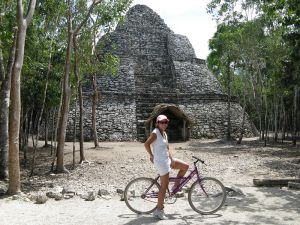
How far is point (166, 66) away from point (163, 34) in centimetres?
367

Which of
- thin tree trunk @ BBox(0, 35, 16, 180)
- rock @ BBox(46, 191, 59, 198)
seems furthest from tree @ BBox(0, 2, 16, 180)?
rock @ BBox(46, 191, 59, 198)

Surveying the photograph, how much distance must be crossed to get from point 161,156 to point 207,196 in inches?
45.8

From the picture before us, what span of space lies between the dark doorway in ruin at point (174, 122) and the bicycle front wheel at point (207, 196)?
13.8 m

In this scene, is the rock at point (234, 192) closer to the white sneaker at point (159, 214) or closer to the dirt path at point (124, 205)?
the dirt path at point (124, 205)

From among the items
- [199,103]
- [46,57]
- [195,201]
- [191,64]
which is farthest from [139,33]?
[195,201]

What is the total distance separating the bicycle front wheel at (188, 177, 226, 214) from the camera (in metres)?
5.92

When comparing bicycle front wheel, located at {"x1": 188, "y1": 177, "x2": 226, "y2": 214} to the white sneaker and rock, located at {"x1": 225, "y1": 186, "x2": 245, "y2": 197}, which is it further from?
rock, located at {"x1": 225, "y1": 186, "x2": 245, "y2": 197}

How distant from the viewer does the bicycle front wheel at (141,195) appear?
19.4 ft

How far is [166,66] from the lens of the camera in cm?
2953

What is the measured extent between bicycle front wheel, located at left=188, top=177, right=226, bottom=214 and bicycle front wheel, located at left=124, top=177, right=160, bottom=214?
615 millimetres

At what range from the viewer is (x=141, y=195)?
5.94m

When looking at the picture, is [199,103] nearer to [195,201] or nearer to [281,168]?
[281,168]

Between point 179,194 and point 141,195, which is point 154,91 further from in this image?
point 141,195

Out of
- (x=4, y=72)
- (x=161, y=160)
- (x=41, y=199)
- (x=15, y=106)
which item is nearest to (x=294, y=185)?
(x=161, y=160)
